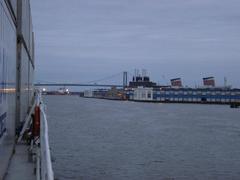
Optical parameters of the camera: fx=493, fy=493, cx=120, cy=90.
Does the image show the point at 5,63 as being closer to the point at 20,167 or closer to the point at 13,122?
the point at 13,122

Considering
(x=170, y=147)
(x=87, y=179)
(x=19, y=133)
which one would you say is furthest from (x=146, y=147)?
(x=19, y=133)

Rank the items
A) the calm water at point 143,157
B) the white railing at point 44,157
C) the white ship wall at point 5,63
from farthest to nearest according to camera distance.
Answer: the calm water at point 143,157, the white ship wall at point 5,63, the white railing at point 44,157

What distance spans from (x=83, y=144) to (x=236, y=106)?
131562 millimetres

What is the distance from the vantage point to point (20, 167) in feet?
26.8

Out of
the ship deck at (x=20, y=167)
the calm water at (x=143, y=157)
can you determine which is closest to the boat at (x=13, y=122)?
the ship deck at (x=20, y=167)

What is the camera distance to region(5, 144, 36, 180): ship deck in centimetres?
724

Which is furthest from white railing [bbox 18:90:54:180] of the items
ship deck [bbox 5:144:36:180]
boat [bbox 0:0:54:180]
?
ship deck [bbox 5:144:36:180]

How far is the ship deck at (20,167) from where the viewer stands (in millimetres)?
7241

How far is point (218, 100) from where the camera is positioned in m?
185

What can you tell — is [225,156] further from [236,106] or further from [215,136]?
[236,106]

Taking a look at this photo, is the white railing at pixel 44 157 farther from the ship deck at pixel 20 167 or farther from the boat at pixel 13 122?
the ship deck at pixel 20 167

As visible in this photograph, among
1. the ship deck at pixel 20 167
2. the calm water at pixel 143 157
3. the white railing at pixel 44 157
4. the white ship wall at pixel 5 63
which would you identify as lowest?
Result: the calm water at pixel 143 157

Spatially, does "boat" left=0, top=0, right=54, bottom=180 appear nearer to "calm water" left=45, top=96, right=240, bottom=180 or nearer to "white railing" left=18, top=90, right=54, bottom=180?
"white railing" left=18, top=90, right=54, bottom=180

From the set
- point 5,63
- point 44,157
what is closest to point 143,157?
point 5,63
